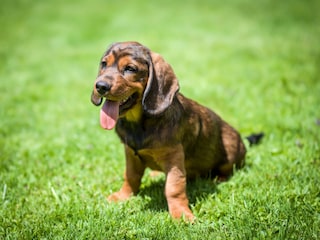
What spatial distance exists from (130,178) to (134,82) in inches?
44.1

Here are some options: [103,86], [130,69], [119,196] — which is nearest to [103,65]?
[130,69]

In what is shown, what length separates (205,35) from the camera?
13.1 metres

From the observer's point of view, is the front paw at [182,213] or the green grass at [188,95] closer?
the green grass at [188,95]

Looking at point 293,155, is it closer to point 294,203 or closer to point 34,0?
point 294,203

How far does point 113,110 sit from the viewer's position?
3623 mm

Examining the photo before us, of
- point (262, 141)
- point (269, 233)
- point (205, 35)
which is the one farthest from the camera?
point (205, 35)

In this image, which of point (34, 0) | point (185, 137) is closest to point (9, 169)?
point (185, 137)

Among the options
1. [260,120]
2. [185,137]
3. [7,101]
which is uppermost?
[185,137]

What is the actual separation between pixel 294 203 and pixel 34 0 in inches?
754

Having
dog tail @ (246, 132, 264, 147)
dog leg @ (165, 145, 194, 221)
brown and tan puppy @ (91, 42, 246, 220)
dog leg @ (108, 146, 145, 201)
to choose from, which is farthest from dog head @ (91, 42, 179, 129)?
dog tail @ (246, 132, 264, 147)

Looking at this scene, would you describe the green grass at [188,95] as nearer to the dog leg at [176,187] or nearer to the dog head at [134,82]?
the dog leg at [176,187]

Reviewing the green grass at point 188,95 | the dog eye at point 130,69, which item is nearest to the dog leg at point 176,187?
the green grass at point 188,95

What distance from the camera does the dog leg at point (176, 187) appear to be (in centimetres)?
374

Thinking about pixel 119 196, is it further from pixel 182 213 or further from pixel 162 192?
pixel 182 213
